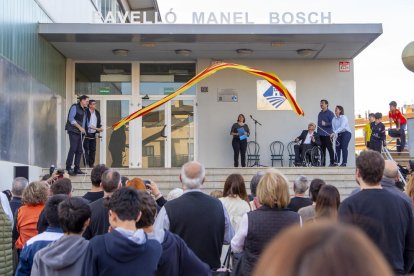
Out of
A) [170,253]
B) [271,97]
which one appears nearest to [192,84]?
[271,97]

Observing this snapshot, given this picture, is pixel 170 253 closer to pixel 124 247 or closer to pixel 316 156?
pixel 124 247

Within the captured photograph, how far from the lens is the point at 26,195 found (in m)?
6.23

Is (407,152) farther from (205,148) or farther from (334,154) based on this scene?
(205,148)

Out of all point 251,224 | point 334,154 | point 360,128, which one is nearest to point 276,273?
point 251,224

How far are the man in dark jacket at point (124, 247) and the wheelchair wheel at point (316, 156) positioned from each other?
13.3 m

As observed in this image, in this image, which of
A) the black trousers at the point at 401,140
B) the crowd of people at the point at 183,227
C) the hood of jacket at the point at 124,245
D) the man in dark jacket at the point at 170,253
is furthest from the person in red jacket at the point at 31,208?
the black trousers at the point at 401,140

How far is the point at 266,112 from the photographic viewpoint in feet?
62.9

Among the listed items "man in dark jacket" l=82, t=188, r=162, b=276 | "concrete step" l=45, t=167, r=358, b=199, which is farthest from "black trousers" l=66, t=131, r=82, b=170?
"man in dark jacket" l=82, t=188, r=162, b=276

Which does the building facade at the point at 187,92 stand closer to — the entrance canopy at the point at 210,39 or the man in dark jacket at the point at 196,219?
the entrance canopy at the point at 210,39

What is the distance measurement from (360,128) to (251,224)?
139ft

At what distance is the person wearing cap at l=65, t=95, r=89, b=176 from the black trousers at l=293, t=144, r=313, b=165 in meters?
5.92

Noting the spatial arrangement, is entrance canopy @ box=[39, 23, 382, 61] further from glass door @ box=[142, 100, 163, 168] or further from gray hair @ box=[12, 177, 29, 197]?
gray hair @ box=[12, 177, 29, 197]

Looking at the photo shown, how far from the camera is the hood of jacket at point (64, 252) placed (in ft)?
13.1

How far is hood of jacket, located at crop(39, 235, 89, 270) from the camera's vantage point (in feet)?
13.1
